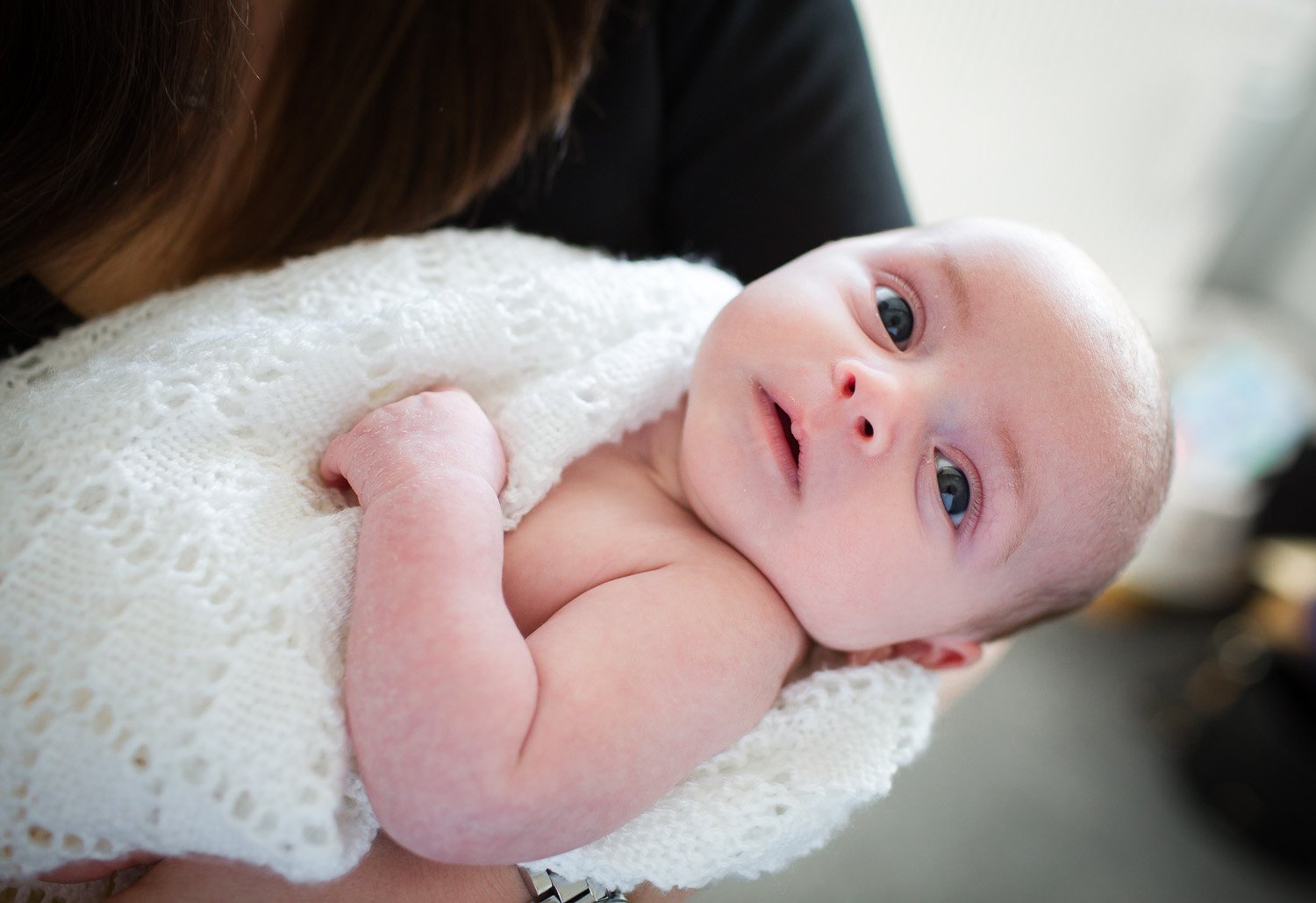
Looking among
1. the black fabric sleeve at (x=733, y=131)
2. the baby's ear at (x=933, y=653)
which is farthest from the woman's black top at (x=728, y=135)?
the baby's ear at (x=933, y=653)

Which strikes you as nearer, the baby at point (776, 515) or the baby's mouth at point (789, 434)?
the baby at point (776, 515)

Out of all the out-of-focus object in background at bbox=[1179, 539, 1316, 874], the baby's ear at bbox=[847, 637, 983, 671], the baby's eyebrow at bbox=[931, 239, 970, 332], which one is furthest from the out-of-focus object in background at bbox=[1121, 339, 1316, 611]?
the baby's eyebrow at bbox=[931, 239, 970, 332]

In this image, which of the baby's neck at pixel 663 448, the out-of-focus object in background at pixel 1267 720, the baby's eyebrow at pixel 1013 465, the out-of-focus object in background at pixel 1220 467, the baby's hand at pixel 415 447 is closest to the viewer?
the baby's hand at pixel 415 447

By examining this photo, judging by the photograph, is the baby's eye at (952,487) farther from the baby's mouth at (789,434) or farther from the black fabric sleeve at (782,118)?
the black fabric sleeve at (782,118)

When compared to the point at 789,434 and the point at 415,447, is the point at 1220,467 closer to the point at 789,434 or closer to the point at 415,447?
the point at 789,434

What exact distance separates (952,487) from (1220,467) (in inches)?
78.3

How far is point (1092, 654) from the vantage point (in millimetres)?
2385

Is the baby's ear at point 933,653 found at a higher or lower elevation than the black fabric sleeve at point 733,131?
lower

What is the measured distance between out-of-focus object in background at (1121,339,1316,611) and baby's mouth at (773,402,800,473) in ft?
6.16

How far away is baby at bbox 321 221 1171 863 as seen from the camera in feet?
2.20

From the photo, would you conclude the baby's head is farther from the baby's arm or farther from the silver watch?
the silver watch

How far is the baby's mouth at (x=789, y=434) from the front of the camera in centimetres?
87

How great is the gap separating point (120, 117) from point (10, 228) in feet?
0.42

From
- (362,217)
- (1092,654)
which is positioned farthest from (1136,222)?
(362,217)
